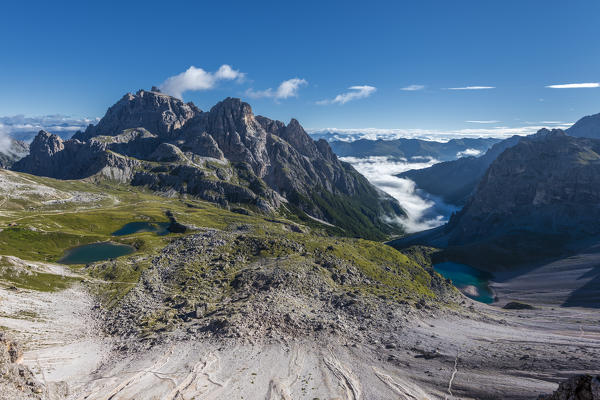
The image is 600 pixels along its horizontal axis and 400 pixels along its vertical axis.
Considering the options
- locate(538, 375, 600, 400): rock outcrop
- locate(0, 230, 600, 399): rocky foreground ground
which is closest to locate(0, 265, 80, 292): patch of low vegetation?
locate(0, 230, 600, 399): rocky foreground ground

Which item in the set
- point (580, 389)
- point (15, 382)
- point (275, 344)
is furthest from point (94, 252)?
point (580, 389)

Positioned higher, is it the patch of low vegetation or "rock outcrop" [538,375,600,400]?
"rock outcrop" [538,375,600,400]

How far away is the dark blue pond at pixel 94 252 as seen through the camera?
138 meters

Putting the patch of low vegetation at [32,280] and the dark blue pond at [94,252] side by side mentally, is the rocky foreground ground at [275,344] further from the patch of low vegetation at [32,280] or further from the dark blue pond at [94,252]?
the dark blue pond at [94,252]

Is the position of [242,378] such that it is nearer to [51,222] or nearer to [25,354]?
[25,354]

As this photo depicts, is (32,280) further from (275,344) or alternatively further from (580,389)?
(580,389)

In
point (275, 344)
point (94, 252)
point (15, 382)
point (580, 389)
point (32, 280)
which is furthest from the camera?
point (94, 252)

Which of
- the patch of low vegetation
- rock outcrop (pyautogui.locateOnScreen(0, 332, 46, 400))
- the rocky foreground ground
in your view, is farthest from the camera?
the patch of low vegetation

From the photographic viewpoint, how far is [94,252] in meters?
150

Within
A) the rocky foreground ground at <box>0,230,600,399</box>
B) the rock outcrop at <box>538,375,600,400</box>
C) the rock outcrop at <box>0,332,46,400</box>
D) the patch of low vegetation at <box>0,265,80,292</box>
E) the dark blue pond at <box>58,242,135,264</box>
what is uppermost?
the rock outcrop at <box>538,375,600,400</box>

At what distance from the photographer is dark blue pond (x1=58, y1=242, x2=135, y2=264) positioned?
5428 inches

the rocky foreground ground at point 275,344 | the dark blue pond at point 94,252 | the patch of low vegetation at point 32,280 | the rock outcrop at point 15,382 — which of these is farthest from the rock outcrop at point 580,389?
the dark blue pond at point 94,252

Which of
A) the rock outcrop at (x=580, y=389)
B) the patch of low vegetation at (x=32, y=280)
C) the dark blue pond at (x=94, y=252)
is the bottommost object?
the dark blue pond at (x=94, y=252)

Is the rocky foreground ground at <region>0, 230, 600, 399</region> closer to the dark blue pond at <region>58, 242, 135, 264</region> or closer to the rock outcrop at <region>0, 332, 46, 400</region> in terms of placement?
the rock outcrop at <region>0, 332, 46, 400</region>
